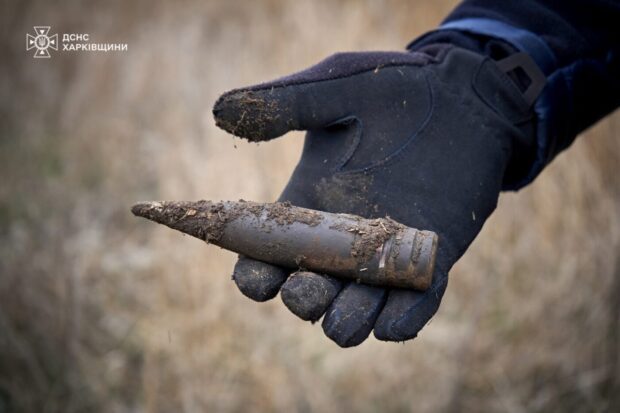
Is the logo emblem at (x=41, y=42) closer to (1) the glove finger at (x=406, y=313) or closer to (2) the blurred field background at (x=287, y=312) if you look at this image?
(2) the blurred field background at (x=287, y=312)

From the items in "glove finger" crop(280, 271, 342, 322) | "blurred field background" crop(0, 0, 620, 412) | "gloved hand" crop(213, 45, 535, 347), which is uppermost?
"gloved hand" crop(213, 45, 535, 347)

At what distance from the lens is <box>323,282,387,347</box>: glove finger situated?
149 centimetres

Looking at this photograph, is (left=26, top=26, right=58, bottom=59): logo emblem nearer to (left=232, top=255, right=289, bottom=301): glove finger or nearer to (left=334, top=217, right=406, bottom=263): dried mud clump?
(left=232, top=255, right=289, bottom=301): glove finger

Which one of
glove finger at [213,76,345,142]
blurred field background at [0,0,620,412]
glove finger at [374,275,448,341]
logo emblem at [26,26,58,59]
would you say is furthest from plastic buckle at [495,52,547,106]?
logo emblem at [26,26,58,59]

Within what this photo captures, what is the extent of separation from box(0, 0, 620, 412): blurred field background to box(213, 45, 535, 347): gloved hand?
6.61ft

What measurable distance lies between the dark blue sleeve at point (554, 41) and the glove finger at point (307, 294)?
91 centimetres

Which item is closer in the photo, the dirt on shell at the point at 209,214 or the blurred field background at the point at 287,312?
the dirt on shell at the point at 209,214

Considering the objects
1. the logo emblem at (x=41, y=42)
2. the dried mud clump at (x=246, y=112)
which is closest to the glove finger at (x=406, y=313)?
the dried mud clump at (x=246, y=112)

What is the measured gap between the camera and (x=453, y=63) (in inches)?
72.6

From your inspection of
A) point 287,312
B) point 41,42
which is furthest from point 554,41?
point 41,42

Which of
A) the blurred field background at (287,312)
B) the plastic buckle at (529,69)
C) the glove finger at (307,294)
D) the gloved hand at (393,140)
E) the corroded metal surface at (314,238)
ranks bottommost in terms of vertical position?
the blurred field background at (287,312)

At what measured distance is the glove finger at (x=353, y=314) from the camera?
149 cm

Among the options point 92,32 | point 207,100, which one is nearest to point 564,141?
point 207,100

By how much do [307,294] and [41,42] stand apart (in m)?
6.76
